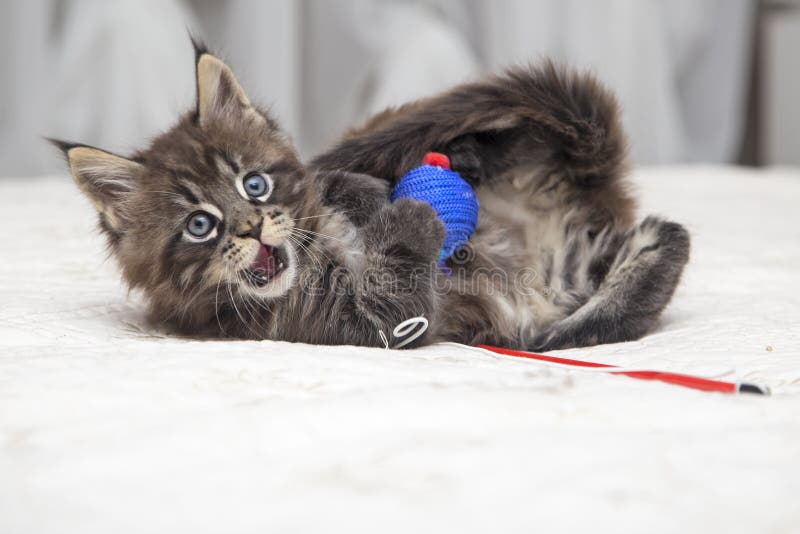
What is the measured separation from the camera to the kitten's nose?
1.42 metres

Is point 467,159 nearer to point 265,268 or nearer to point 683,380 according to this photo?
point 265,268

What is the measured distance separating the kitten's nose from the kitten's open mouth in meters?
0.02

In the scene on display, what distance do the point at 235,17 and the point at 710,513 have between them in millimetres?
3724

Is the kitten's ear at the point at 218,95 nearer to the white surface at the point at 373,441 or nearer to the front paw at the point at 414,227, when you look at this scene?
the front paw at the point at 414,227

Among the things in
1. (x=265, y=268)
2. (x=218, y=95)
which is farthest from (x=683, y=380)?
(x=218, y=95)

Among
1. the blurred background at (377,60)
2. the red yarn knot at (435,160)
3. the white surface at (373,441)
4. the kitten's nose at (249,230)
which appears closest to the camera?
the white surface at (373,441)

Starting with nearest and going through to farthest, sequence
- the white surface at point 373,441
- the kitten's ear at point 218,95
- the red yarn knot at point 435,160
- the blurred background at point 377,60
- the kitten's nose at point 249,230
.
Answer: the white surface at point 373,441
the kitten's nose at point 249,230
the kitten's ear at point 218,95
the red yarn knot at point 435,160
the blurred background at point 377,60

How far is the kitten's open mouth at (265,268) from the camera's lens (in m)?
1.43

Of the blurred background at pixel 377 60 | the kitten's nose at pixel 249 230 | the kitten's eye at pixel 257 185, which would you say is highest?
the blurred background at pixel 377 60

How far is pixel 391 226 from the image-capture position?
150 cm

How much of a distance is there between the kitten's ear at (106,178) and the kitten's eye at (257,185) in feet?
0.67

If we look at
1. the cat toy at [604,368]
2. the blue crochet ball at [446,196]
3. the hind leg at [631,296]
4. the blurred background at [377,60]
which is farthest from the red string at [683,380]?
the blurred background at [377,60]

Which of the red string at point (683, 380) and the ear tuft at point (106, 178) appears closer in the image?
the red string at point (683, 380)

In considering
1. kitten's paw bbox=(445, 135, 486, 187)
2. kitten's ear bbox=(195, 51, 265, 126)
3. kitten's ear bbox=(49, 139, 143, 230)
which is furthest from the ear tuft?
kitten's paw bbox=(445, 135, 486, 187)
